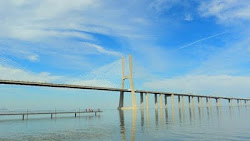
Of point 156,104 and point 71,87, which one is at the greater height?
point 71,87

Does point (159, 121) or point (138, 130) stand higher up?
point (138, 130)

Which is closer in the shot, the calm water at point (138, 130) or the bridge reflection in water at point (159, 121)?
the calm water at point (138, 130)

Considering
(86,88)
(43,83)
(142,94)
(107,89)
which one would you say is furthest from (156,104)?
(43,83)

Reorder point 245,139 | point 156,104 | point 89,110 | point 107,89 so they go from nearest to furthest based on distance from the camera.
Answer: point 245,139
point 89,110
point 107,89
point 156,104

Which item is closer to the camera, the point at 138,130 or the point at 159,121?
the point at 138,130

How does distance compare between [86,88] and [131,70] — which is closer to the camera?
[86,88]

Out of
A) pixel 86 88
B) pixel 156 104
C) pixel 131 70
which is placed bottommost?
pixel 156 104

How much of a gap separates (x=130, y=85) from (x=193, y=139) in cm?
8453

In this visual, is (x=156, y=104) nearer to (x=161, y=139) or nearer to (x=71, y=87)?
(x=71, y=87)

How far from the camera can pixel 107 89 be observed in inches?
3634

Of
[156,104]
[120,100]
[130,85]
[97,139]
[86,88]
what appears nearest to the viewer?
[97,139]

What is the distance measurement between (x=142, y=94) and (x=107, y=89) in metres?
29.1

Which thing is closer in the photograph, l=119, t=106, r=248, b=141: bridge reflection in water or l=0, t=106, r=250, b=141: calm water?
l=0, t=106, r=250, b=141: calm water

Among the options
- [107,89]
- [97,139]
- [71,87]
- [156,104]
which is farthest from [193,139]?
[156,104]
